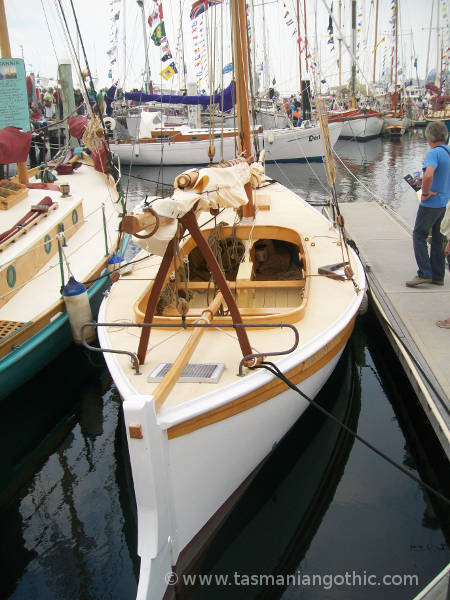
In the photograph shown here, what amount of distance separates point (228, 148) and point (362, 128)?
12.9 m

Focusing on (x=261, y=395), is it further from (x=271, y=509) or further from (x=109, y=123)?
(x=109, y=123)

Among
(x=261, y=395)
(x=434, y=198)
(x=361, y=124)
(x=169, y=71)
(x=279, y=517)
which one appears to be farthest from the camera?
(x=361, y=124)

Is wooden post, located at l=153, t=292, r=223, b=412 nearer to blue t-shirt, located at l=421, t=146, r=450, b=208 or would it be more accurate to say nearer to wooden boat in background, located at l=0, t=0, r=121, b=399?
wooden boat in background, located at l=0, t=0, r=121, b=399

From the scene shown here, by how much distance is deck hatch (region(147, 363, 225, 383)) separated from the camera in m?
3.52

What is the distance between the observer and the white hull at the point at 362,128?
103 feet

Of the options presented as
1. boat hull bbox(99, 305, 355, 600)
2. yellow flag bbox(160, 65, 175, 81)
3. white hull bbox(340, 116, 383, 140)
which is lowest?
boat hull bbox(99, 305, 355, 600)

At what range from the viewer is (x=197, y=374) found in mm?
3582

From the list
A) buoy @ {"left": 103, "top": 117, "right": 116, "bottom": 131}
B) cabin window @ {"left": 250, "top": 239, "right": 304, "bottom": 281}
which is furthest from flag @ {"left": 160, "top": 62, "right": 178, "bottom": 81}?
cabin window @ {"left": 250, "top": 239, "right": 304, "bottom": 281}

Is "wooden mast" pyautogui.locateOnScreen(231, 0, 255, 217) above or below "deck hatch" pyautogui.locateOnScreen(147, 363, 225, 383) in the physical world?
above

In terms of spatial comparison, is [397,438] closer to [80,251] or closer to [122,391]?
[122,391]

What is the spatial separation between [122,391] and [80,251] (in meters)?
4.69

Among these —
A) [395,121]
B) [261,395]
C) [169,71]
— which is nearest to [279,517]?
[261,395]

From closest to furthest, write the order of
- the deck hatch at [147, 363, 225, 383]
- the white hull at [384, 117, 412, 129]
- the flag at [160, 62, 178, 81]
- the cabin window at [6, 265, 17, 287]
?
the deck hatch at [147, 363, 225, 383], the cabin window at [6, 265, 17, 287], the flag at [160, 62, 178, 81], the white hull at [384, 117, 412, 129]

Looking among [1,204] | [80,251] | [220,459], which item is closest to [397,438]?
[220,459]
